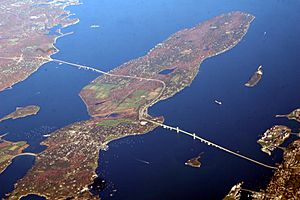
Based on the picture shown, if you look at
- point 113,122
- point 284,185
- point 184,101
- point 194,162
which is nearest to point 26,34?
point 113,122

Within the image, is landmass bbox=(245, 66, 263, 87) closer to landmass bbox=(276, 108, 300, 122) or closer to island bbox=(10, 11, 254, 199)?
island bbox=(10, 11, 254, 199)

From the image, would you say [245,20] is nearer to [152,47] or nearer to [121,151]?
[152,47]

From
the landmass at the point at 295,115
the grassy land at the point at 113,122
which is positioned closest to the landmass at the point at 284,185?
the landmass at the point at 295,115

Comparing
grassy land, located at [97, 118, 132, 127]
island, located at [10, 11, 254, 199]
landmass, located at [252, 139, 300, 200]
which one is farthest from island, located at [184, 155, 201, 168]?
grassy land, located at [97, 118, 132, 127]

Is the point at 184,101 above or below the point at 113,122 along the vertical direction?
above

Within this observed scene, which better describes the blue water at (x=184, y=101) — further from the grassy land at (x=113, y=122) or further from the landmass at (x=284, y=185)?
the grassy land at (x=113, y=122)

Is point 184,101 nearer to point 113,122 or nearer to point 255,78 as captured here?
point 113,122
